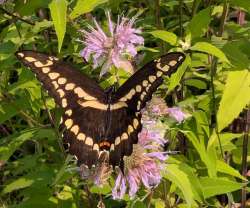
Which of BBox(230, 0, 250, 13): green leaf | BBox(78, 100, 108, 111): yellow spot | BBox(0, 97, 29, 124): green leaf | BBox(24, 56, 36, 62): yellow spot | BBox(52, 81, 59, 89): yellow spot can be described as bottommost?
BBox(0, 97, 29, 124): green leaf

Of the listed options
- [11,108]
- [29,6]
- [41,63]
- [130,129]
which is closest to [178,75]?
[130,129]

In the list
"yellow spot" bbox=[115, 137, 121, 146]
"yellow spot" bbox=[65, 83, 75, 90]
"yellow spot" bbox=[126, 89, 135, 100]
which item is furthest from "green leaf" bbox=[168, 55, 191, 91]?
"yellow spot" bbox=[65, 83, 75, 90]

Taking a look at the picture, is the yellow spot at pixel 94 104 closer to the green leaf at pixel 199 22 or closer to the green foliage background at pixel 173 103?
the green foliage background at pixel 173 103

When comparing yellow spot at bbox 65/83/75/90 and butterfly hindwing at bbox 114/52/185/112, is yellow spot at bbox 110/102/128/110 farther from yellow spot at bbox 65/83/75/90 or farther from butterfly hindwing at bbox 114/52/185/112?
yellow spot at bbox 65/83/75/90

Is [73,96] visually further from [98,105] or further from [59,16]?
[59,16]

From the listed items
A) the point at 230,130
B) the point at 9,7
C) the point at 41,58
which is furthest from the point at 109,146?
the point at 230,130

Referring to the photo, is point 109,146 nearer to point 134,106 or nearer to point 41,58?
point 134,106
